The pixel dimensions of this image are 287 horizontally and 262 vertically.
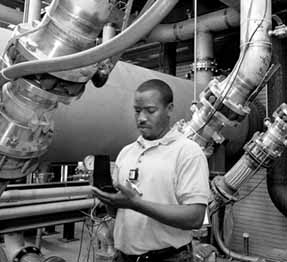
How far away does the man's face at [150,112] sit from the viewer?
101cm

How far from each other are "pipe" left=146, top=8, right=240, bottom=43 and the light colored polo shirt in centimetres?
169

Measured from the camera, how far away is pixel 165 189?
3.14ft

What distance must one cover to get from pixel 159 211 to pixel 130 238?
0.59 ft

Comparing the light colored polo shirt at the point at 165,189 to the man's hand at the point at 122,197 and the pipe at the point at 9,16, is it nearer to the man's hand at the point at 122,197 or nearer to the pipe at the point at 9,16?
the man's hand at the point at 122,197

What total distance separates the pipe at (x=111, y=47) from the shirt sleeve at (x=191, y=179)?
41 cm

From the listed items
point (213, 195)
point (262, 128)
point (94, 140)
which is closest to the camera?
point (94, 140)

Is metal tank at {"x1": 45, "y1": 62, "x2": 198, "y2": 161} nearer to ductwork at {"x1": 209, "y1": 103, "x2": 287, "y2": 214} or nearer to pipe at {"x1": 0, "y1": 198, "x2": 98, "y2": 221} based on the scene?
pipe at {"x1": 0, "y1": 198, "x2": 98, "y2": 221}

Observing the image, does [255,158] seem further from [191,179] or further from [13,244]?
[13,244]

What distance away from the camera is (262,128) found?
2844mm

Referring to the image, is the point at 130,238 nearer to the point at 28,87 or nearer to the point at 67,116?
the point at 28,87

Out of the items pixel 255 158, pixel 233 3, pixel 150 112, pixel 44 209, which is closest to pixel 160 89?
pixel 150 112

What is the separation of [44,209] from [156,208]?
545 millimetres

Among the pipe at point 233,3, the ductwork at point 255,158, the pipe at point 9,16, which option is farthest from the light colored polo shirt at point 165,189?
the pipe at point 9,16

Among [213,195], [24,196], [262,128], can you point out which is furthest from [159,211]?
[262,128]
